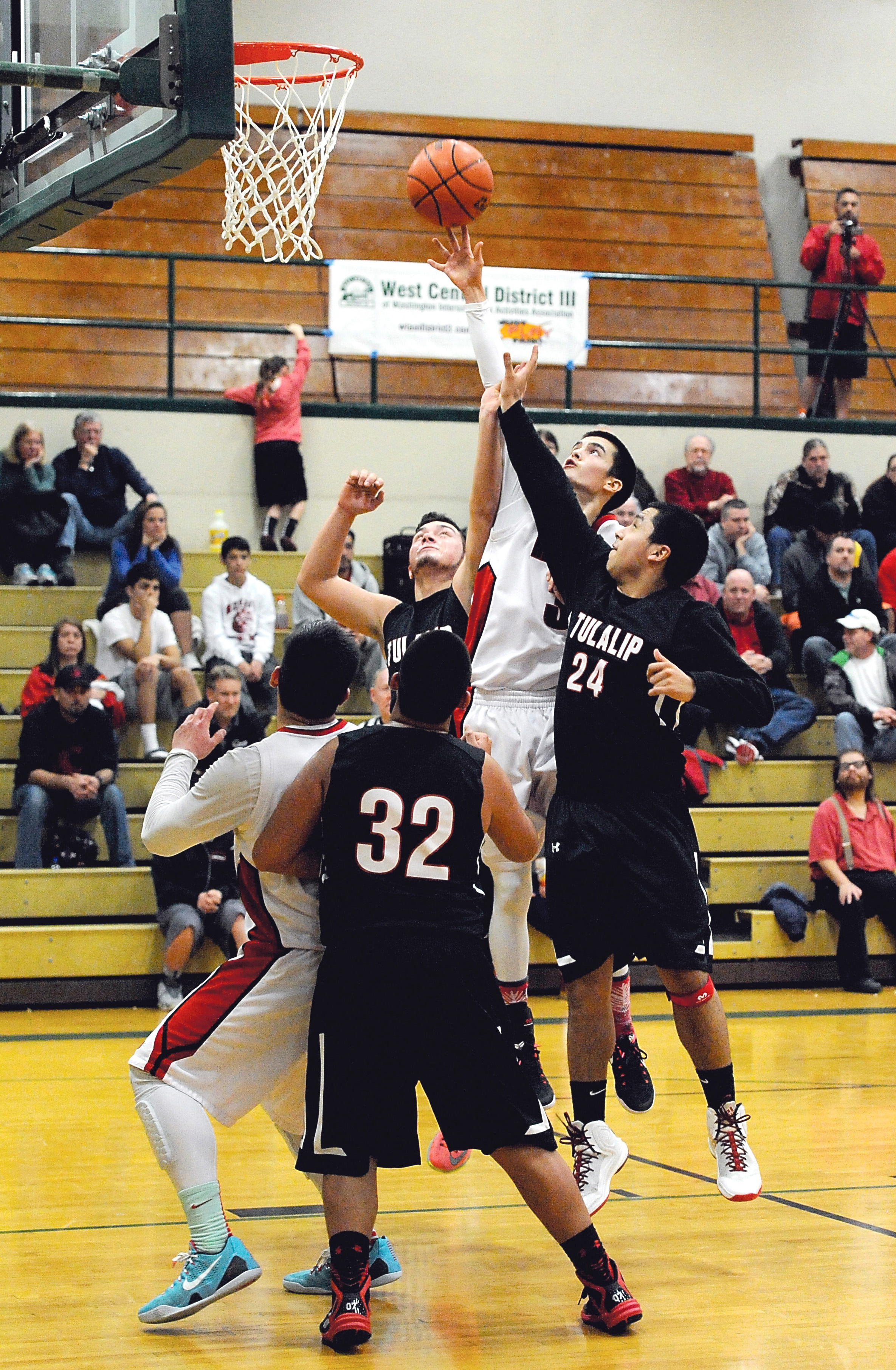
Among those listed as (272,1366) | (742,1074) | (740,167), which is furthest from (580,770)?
(740,167)

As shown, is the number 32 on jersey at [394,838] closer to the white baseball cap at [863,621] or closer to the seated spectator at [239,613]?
the seated spectator at [239,613]

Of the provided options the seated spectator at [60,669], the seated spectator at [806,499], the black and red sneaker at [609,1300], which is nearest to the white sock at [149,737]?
the seated spectator at [60,669]

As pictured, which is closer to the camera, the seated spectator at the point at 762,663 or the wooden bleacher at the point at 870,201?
the seated spectator at the point at 762,663

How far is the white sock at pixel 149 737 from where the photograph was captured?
10117 millimetres

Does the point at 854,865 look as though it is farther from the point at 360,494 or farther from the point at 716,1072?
the point at 360,494

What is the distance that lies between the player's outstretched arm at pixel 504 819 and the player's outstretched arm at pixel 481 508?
54.1 inches

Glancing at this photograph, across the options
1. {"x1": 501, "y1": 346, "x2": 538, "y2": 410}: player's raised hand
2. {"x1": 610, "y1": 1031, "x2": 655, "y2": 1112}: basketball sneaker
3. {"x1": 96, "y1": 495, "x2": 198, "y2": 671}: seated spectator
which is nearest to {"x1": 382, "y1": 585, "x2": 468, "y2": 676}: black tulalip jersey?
{"x1": 501, "y1": 346, "x2": 538, "y2": 410}: player's raised hand

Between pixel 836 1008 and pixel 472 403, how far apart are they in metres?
7.20

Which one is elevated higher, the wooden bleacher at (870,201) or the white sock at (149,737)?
the wooden bleacher at (870,201)

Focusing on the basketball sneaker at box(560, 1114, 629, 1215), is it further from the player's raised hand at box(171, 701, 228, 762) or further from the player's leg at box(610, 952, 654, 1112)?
the player's raised hand at box(171, 701, 228, 762)

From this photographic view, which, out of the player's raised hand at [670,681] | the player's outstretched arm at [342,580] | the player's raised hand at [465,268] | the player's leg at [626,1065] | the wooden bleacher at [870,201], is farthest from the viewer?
the wooden bleacher at [870,201]

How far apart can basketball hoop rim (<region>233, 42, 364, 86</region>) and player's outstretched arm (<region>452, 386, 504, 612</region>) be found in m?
1.68

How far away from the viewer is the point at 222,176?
14.4 m

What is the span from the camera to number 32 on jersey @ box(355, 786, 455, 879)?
3648mm
